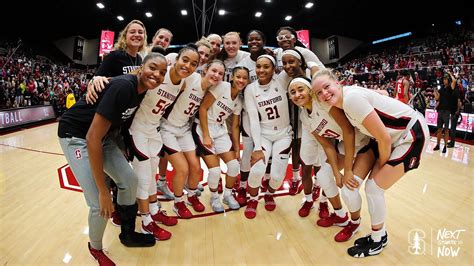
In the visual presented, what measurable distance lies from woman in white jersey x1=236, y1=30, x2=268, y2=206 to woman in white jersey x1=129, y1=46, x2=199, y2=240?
1050 millimetres

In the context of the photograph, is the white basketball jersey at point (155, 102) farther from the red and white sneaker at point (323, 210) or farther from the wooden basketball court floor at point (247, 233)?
the red and white sneaker at point (323, 210)

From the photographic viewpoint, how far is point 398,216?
315 cm

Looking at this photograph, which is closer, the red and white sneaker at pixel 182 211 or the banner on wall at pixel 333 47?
the red and white sneaker at pixel 182 211

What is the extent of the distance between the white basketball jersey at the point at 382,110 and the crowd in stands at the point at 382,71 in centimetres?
561

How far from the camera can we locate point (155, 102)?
2.72 metres

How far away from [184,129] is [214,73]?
681mm

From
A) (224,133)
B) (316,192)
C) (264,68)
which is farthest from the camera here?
(316,192)

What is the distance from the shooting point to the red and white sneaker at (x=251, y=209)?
319 cm

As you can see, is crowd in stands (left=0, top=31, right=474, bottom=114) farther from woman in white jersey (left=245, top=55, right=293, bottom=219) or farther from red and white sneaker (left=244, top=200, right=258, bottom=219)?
red and white sneaker (left=244, top=200, right=258, bottom=219)

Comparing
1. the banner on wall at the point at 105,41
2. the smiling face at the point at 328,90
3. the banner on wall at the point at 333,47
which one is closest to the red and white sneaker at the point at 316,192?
the smiling face at the point at 328,90

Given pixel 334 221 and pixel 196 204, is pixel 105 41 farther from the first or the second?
pixel 334 221

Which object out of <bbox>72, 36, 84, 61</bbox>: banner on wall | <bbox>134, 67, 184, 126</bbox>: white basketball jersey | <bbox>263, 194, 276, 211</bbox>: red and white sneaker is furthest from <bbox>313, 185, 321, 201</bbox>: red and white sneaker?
<bbox>72, 36, 84, 61</bbox>: banner on wall

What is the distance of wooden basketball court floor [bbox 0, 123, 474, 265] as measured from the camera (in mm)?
2355

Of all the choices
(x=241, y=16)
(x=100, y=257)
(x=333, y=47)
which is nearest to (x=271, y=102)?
(x=100, y=257)
